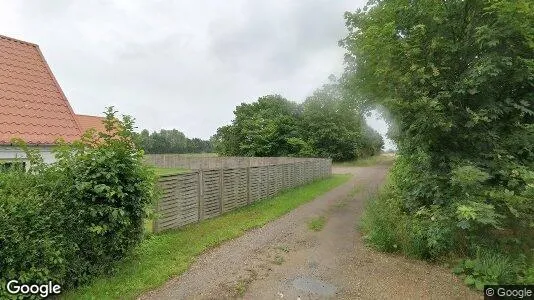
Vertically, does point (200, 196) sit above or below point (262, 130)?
below

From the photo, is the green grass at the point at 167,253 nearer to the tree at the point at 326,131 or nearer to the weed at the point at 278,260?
the weed at the point at 278,260

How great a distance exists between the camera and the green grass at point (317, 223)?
10.2m

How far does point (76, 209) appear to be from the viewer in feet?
18.3

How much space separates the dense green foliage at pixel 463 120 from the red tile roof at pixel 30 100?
8669 mm

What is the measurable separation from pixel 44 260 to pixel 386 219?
22.4ft

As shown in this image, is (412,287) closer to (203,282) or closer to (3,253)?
(203,282)

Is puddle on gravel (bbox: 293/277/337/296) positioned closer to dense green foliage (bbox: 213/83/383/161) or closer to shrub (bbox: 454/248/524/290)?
shrub (bbox: 454/248/524/290)

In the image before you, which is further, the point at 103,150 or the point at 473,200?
the point at 473,200

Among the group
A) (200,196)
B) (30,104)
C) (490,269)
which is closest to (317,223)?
(200,196)

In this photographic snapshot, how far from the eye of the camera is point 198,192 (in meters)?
10.7

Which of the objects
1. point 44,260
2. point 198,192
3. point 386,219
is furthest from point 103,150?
point 386,219

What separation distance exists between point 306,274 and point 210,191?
561cm

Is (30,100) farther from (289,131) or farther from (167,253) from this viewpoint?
(289,131)

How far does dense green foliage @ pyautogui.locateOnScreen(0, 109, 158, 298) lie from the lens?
4793 millimetres
